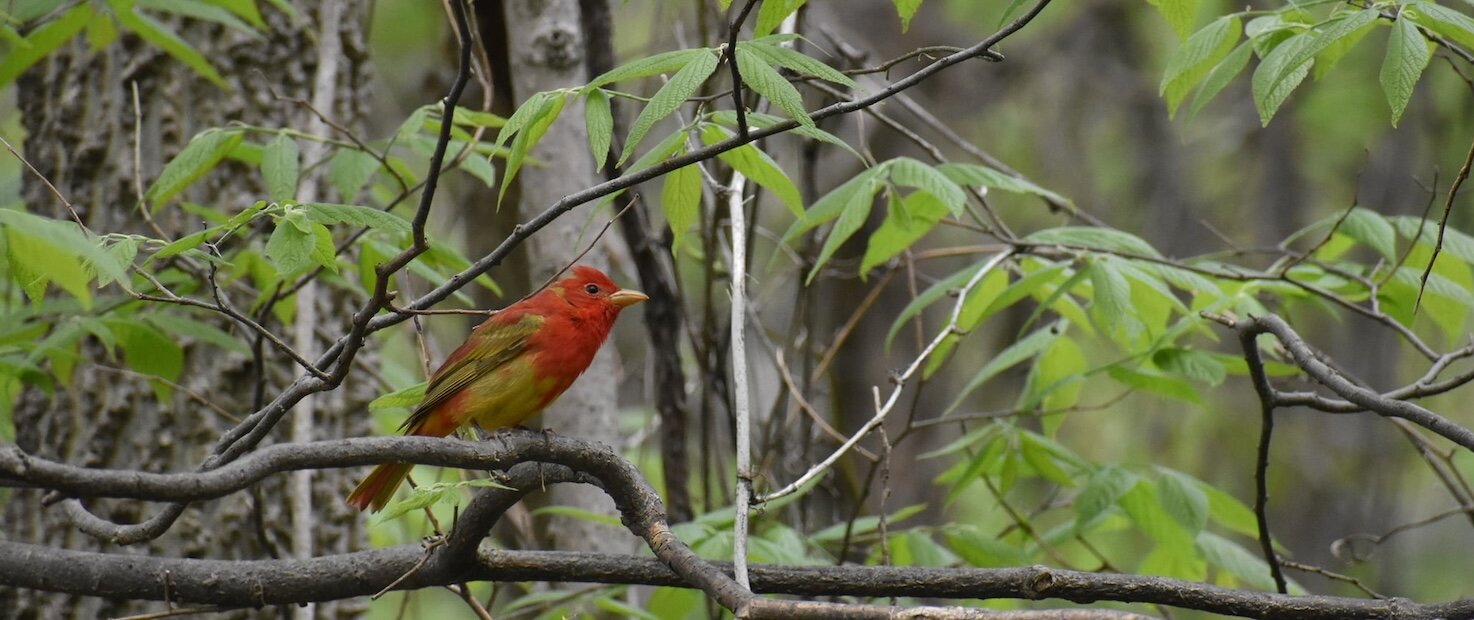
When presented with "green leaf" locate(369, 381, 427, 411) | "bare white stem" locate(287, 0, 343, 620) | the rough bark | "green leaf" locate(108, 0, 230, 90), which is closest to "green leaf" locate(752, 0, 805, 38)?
"green leaf" locate(369, 381, 427, 411)

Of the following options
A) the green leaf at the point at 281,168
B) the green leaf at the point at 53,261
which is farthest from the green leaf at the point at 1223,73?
the green leaf at the point at 53,261

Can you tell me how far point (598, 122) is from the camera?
227 cm

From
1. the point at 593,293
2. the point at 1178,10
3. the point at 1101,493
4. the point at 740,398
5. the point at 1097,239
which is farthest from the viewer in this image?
the point at 593,293

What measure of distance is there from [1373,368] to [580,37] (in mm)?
5395

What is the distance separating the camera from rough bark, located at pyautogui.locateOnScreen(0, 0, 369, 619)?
4.09 m

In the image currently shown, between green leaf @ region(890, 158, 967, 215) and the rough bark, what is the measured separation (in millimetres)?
2002

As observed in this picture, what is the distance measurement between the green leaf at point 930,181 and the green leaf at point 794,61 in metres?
0.74

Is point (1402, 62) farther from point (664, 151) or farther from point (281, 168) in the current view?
point (281, 168)

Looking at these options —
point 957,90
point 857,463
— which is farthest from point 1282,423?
point 857,463

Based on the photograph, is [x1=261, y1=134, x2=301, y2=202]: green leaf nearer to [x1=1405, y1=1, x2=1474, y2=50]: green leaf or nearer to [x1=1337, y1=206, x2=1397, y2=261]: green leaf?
[x1=1405, y1=1, x2=1474, y2=50]: green leaf

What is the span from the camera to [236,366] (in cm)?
420

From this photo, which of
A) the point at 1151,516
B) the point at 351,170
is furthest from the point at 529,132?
the point at 1151,516

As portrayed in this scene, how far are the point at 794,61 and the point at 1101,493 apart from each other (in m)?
1.74

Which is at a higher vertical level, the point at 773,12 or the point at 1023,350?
the point at 773,12
